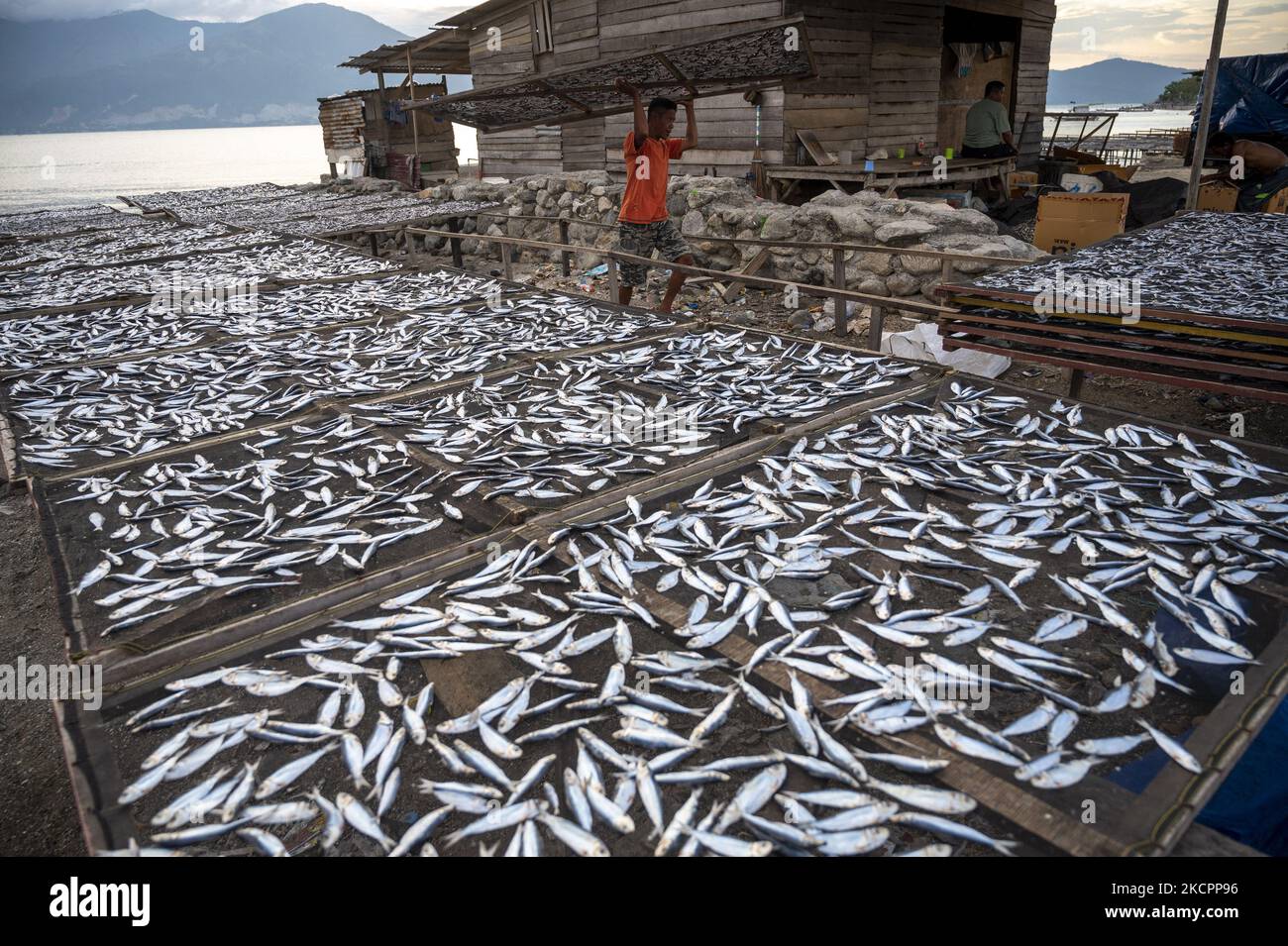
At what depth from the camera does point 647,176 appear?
332 inches

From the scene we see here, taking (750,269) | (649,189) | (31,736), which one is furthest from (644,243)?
(31,736)

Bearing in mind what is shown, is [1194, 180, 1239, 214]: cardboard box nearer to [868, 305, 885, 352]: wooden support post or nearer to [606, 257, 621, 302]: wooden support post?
[868, 305, 885, 352]: wooden support post

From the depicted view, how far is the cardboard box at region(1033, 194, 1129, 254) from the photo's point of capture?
957 cm

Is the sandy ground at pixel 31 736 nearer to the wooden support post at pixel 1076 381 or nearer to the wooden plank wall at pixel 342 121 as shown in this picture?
the wooden support post at pixel 1076 381

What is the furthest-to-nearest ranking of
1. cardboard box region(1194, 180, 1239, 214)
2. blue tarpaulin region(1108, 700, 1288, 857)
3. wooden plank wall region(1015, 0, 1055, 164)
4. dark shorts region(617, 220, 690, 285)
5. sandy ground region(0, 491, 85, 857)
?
wooden plank wall region(1015, 0, 1055, 164)
cardboard box region(1194, 180, 1239, 214)
dark shorts region(617, 220, 690, 285)
sandy ground region(0, 491, 85, 857)
blue tarpaulin region(1108, 700, 1288, 857)

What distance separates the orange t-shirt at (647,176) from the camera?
27.4 feet

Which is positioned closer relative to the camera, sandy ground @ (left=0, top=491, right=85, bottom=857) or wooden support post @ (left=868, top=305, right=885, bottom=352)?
sandy ground @ (left=0, top=491, right=85, bottom=857)

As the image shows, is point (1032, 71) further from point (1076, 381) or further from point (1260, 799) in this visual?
point (1260, 799)

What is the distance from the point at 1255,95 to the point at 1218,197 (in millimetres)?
5833

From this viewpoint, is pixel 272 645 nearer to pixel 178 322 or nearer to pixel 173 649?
pixel 173 649

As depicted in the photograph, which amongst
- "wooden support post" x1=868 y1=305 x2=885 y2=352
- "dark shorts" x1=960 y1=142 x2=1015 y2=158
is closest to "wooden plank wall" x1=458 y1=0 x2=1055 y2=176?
"dark shorts" x1=960 y1=142 x2=1015 y2=158

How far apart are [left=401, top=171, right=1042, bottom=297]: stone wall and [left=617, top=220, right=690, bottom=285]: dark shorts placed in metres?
0.54
